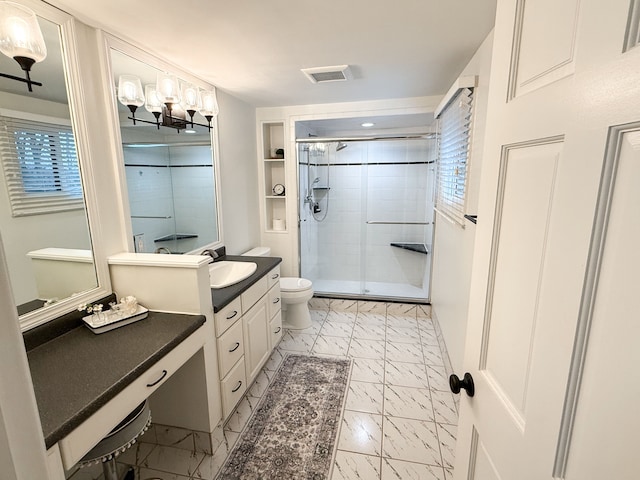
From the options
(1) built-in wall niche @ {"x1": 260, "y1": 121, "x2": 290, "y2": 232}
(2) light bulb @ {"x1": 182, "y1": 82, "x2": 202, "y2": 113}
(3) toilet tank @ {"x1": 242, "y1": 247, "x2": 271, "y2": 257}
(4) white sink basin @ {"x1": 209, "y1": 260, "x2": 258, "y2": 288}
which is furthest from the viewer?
(1) built-in wall niche @ {"x1": 260, "y1": 121, "x2": 290, "y2": 232}

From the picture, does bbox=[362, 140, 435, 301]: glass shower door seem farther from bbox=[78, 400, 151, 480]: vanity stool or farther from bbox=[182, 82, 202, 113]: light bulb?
bbox=[78, 400, 151, 480]: vanity stool

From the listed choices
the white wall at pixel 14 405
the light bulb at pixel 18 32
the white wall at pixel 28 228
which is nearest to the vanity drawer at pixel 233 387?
the white wall at pixel 28 228

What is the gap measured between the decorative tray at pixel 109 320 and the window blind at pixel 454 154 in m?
1.98

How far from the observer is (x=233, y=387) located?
1917 mm

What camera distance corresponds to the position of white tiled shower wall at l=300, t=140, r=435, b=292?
376 cm

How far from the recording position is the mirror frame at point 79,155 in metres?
1.32

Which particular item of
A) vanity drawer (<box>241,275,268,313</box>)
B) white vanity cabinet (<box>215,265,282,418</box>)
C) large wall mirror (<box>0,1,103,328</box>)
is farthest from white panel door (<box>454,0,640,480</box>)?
large wall mirror (<box>0,1,103,328</box>)

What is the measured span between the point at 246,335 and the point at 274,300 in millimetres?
528

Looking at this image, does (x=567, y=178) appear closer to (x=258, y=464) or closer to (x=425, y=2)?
(x=425, y=2)

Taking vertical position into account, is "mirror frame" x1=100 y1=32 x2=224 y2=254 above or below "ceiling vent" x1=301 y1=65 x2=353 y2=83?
below

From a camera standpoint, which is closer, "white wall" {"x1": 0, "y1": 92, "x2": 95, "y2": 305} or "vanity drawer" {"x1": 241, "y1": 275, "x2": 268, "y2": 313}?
"white wall" {"x1": 0, "y1": 92, "x2": 95, "y2": 305}

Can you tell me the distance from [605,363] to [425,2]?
1553 millimetres

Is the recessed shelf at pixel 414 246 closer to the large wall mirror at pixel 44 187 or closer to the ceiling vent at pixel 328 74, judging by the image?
the ceiling vent at pixel 328 74

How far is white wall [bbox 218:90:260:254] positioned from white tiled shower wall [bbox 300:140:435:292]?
619mm
